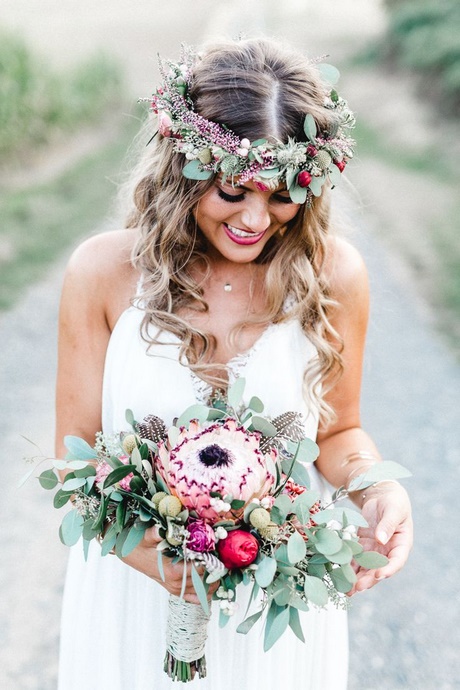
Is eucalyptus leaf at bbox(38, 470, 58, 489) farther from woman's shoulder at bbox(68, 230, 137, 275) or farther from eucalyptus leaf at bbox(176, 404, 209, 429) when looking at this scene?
woman's shoulder at bbox(68, 230, 137, 275)

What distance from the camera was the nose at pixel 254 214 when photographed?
1831 millimetres

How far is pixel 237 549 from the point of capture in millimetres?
1404

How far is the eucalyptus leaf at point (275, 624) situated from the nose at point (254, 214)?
92 cm

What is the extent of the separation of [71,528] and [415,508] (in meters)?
3.26

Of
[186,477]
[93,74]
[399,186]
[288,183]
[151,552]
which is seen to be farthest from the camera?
[93,74]

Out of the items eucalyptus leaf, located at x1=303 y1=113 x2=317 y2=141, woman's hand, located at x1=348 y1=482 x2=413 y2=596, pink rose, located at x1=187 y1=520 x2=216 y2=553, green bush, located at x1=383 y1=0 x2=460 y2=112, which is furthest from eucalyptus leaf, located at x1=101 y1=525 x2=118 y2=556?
green bush, located at x1=383 y1=0 x2=460 y2=112

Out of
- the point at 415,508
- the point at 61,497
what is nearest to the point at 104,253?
the point at 61,497

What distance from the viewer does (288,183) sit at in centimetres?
178

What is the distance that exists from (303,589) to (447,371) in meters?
4.93

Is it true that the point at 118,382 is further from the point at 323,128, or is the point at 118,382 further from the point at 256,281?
the point at 323,128

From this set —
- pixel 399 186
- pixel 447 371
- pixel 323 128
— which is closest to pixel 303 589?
pixel 323 128

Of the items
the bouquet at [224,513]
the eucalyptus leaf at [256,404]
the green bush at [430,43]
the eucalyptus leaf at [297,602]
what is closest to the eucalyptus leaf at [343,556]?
the bouquet at [224,513]

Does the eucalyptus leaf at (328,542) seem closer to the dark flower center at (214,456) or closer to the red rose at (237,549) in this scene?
the red rose at (237,549)

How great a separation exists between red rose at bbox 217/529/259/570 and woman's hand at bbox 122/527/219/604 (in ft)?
0.21
